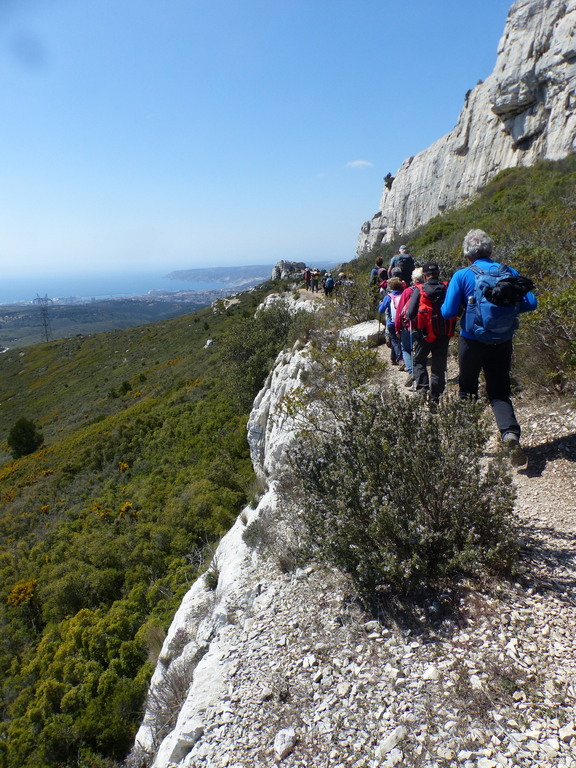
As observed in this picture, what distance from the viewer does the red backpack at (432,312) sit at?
5223mm

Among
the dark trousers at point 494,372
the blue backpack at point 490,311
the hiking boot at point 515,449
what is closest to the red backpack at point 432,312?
the dark trousers at point 494,372

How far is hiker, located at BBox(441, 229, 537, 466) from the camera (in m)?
3.92

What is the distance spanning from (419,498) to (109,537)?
38.8 feet

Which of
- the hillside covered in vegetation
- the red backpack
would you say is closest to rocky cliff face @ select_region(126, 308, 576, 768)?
the red backpack

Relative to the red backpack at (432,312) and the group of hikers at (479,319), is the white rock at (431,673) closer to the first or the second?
the group of hikers at (479,319)

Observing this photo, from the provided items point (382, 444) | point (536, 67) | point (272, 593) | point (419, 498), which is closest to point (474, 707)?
point (419, 498)

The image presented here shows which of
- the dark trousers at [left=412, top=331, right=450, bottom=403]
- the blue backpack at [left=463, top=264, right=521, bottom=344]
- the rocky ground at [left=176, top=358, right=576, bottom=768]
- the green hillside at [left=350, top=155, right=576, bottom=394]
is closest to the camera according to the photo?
the rocky ground at [left=176, top=358, right=576, bottom=768]

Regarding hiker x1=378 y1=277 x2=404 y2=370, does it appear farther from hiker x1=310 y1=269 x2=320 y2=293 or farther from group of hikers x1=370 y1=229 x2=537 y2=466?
hiker x1=310 y1=269 x2=320 y2=293

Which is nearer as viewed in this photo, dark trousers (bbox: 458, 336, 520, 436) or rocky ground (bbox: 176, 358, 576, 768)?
rocky ground (bbox: 176, 358, 576, 768)

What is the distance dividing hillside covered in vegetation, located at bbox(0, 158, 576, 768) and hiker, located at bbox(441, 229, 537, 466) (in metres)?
1.18

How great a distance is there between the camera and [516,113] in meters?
33.5

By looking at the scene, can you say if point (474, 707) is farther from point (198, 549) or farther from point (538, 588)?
point (198, 549)

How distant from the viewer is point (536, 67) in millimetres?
30500

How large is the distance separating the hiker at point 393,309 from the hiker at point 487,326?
2.45 m
